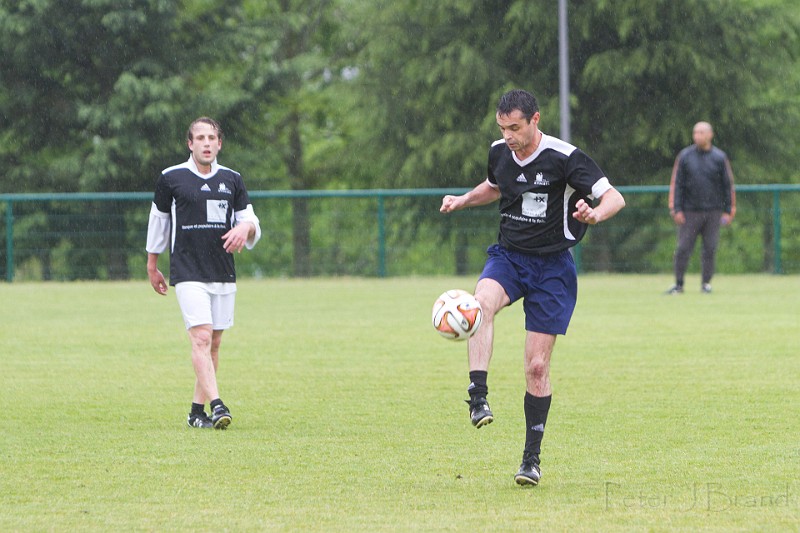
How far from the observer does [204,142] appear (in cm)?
864

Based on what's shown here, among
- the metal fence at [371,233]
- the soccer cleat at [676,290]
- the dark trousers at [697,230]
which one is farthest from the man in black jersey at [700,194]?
the metal fence at [371,233]

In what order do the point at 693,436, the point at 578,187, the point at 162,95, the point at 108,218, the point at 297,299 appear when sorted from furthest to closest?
the point at 162,95 < the point at 108,218 < the point at 297,299 < the point at 693,436 < the point at 578,187

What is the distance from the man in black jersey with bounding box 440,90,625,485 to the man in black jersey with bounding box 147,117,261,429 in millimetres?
2229

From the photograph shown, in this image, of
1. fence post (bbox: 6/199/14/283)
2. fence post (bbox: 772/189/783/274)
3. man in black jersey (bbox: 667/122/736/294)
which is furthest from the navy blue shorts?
fence post (bbox: 6/199/14/283)

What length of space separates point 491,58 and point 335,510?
2865cm

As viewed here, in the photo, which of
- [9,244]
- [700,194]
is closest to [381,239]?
[9,244]

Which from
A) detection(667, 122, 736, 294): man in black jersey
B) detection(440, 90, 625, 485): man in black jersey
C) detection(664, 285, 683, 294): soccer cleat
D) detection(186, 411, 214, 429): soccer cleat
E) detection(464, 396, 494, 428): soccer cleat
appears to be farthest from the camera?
detection(664, 285, 683, 294): soccer cleat

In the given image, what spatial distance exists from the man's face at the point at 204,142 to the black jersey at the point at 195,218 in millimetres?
137

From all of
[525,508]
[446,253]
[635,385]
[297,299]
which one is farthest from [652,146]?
[525,508]

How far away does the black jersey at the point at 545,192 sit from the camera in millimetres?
6859

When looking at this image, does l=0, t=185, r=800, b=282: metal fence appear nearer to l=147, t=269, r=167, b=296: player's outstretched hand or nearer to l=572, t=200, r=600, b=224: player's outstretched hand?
l=147, t=269, r=167, b=296: player's outstretched hand

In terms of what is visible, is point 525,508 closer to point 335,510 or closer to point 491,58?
point 335,510

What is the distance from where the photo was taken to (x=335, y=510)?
6.02 meters

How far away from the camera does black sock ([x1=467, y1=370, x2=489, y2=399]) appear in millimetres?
6762
